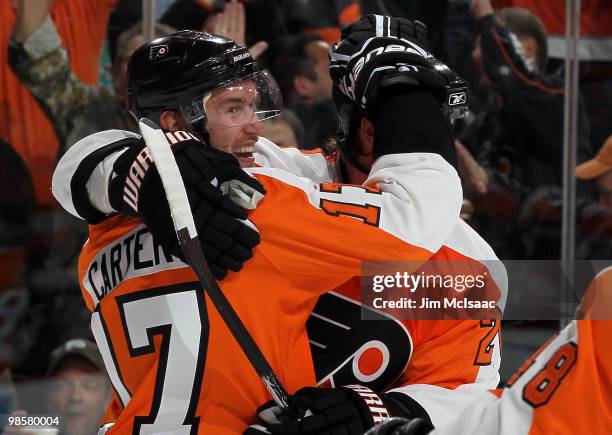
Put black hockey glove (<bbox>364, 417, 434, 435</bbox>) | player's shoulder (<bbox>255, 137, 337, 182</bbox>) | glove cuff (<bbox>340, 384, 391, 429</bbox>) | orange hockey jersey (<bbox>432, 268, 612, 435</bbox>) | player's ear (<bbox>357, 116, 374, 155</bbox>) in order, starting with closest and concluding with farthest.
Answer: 1. orange hockey jersey (<bbox>432, 268, 612, 435</bbox>)
2. black hockey glove (<bbox>364, 417, 434, 435</bbox>)
3. glove cuff (<bbox>340, 384, 391, 429</bbox>)
4. player's ear (<bbox>357, 116, 374, 155</bbox>)
5. player's shoulder (<bbox>255, 137, 337, 182</bbox>)

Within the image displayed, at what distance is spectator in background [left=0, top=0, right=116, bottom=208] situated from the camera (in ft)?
9.09

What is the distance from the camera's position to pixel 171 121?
55.4 inches

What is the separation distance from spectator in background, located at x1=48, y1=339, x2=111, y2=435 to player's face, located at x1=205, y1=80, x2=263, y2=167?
1553mm

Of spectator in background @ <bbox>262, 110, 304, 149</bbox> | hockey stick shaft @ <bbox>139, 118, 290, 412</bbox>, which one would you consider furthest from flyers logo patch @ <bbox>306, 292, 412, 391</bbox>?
spectator in background @ <bbox>262, 110, 304, 149</bbox>

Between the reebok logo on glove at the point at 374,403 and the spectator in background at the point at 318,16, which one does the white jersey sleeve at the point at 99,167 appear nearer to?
the reebok logo on glove at the point at 374,403

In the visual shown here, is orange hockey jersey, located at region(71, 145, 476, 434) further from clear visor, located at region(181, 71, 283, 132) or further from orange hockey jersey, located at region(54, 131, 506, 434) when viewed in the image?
clear visor, located at region(181, 71, 283, 132)

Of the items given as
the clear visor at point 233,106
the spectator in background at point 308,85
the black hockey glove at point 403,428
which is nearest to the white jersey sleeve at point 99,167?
the clear visor at point 233,106

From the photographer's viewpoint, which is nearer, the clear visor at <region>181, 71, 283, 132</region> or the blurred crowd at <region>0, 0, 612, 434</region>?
the clear visor at <region>181, 71, 283, 132</region>

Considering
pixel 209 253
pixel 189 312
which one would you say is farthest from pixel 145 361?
pixel 209 253

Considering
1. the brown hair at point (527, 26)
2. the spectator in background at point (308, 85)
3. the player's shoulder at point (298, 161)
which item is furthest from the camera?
the brown hair at point (527, 26)

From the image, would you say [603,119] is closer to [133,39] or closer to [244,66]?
[133,39]

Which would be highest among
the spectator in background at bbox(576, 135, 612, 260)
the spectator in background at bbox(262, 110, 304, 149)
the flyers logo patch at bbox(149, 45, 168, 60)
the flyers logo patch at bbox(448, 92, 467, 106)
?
the flyers logo patch at bbox(149, 45, 168, 60)

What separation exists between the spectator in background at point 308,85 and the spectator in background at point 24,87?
574 mm

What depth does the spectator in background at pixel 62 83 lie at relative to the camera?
2779 millimetres
